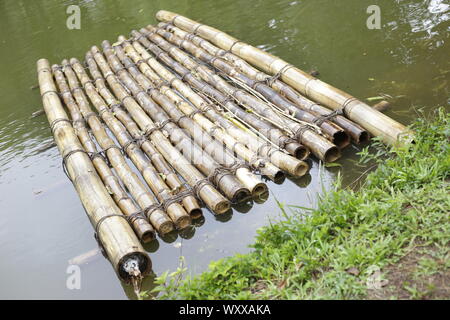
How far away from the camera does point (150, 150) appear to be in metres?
6.09

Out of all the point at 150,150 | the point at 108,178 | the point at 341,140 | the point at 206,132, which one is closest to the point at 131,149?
the point at 150,150

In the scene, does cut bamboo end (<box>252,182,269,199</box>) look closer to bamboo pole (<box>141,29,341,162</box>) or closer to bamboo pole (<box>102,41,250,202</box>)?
bamboo pole (<box>102,41,250,202</box>)

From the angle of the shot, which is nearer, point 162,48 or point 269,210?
point 269,210

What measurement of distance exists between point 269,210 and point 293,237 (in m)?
1.01

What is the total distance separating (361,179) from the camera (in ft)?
16.5

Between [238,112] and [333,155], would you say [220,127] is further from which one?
[333,155]

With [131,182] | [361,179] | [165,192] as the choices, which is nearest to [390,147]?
[361,179]

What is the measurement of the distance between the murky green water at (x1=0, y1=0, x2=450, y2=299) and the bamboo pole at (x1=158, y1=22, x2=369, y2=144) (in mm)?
259

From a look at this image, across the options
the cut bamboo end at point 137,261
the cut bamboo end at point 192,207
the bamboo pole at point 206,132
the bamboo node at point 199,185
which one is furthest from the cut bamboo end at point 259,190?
the cut bamboo end at point 137,261

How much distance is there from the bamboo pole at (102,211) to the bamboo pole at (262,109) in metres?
2.42

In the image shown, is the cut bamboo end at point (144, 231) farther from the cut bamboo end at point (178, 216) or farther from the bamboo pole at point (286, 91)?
the bamboo pole at point (286, 91)
